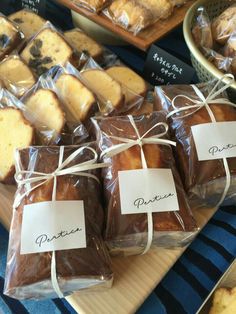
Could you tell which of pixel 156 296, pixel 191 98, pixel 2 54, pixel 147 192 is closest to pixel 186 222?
pixel 147 192

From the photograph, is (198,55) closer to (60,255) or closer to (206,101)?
(206,101)

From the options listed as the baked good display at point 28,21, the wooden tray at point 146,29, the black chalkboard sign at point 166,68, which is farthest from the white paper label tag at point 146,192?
the baked good display at point 28,21

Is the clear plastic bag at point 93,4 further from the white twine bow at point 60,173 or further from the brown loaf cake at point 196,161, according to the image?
the white twine bow at point 60,173

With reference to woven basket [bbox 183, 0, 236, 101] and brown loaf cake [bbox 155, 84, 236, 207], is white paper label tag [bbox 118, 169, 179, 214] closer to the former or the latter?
brown loaf cake [bbox 155, 84, 236, 207]

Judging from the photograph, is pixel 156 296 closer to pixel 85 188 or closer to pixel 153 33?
pixel 85 188

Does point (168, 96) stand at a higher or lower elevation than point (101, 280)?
higher

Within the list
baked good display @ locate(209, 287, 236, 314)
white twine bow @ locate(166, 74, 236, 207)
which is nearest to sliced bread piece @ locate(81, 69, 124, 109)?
white twine bow @ locate(166, 74, 236, 207)
